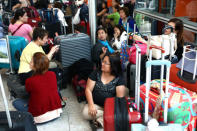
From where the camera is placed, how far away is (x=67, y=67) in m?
4.20

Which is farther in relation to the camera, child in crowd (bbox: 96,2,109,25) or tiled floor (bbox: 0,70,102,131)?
A: child in crowd (bbox: 96,2,109,25)

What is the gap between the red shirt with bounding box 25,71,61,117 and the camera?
3021 millimetres

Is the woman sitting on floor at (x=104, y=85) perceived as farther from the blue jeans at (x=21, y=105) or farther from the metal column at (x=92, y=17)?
the metal column at (x=92, y=17)

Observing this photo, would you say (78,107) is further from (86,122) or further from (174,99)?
(174,99)

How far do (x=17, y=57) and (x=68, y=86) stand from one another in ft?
3.54

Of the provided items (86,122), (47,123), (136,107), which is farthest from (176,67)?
(47,123)

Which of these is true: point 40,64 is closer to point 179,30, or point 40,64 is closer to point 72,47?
point 72,47

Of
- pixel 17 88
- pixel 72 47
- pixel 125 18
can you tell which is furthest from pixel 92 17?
pixel 17 88

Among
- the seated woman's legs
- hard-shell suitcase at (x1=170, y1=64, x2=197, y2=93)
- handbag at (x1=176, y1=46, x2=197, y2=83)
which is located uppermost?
handbag at (x1=176, y1=46, x2=197, y2=83)

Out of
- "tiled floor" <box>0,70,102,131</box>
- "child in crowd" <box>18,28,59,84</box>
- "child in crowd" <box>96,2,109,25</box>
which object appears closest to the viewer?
"tiled floor" <box>0,70,102,131</box>

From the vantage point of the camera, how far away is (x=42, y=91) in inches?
120

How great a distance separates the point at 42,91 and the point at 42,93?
27mm

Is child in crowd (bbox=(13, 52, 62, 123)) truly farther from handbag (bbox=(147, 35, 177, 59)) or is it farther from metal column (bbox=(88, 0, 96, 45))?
metal column (bbox=(88, 0, 96, 45))

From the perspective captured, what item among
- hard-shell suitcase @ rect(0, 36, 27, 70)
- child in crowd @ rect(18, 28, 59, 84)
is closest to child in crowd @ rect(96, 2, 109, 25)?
hard-shell suitcase @ rect(0, 36, 27, 70)
